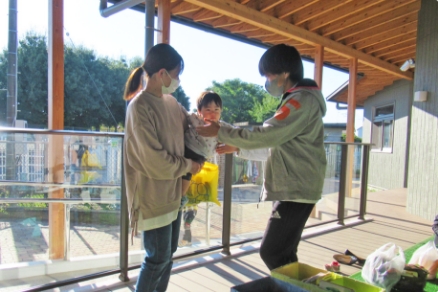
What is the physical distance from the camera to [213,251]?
2596 millimetres

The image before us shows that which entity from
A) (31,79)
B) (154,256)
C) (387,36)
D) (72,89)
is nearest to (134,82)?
(154,256)

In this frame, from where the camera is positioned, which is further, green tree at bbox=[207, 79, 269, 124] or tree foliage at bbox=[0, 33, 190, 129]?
green tree at bbox=[207, 79, 269, 124]

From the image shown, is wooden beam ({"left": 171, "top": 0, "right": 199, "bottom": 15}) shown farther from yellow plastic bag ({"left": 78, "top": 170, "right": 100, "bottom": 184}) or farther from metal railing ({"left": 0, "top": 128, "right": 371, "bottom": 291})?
yellow plastic bag ({"left": 78, "top": 170, "right": 100, "bottom": 184})

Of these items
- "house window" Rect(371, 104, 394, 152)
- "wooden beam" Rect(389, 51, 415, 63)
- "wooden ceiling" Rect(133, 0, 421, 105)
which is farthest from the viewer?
"house window" Rect(371, 104, 394, 152)

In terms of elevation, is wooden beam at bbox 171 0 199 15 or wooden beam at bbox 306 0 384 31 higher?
wooden beam at bbox 306 0 384 31

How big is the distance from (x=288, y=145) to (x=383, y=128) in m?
9.95

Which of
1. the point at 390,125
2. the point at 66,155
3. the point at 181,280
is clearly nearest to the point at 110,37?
the point at 390,125

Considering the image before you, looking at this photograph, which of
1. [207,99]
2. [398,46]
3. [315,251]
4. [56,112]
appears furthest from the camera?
[398,46]

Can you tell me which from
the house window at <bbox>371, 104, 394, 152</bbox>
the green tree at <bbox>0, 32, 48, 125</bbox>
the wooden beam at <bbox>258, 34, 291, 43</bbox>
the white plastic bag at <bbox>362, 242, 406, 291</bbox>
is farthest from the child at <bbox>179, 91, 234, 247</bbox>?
the green tree at <bbox>0, 32, 48, 125</bbox>

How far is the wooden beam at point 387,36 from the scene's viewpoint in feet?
17.0

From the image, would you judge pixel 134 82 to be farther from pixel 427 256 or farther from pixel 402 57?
pixel 402 57

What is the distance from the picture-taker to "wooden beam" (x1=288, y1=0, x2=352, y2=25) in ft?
14.0

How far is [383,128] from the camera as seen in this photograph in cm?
987

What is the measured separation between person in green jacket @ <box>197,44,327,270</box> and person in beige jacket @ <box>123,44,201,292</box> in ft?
0.58
